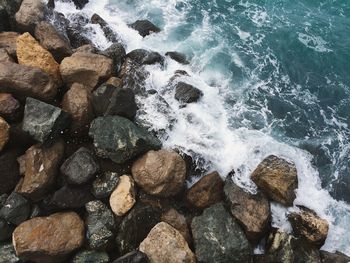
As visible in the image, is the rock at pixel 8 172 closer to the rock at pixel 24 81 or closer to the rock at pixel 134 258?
the rock at pixel 24 81

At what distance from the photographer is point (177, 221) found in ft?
28.2

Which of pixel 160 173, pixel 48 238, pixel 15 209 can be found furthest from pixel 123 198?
pixel 15 209

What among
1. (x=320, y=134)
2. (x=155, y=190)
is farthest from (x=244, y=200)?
(x=320, y=134)

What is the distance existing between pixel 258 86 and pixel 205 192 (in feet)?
16.5

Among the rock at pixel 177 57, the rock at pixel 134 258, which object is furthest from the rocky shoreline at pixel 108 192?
the rock at pixel 177 57

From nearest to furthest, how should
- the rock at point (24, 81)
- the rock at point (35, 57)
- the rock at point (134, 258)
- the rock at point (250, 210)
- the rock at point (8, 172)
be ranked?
the rock at point (134, 258), the rock at point (8, 172), the rock at point (250, 210), the rock at point (24, 81), the rock at point (35, 57)

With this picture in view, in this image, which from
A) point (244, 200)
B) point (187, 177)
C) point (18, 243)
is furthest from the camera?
point (187, 177)

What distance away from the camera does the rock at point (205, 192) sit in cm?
896

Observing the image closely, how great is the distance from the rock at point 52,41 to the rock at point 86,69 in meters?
0.51

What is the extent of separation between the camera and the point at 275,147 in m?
10.8

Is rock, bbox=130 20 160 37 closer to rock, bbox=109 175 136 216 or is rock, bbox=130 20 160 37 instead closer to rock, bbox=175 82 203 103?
rock, bbox=175 82 203 103

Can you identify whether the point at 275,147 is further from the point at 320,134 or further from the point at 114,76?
the point at 114,76

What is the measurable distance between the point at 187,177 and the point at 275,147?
2.85 m

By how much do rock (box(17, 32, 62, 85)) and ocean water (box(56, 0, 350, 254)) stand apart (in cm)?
240
